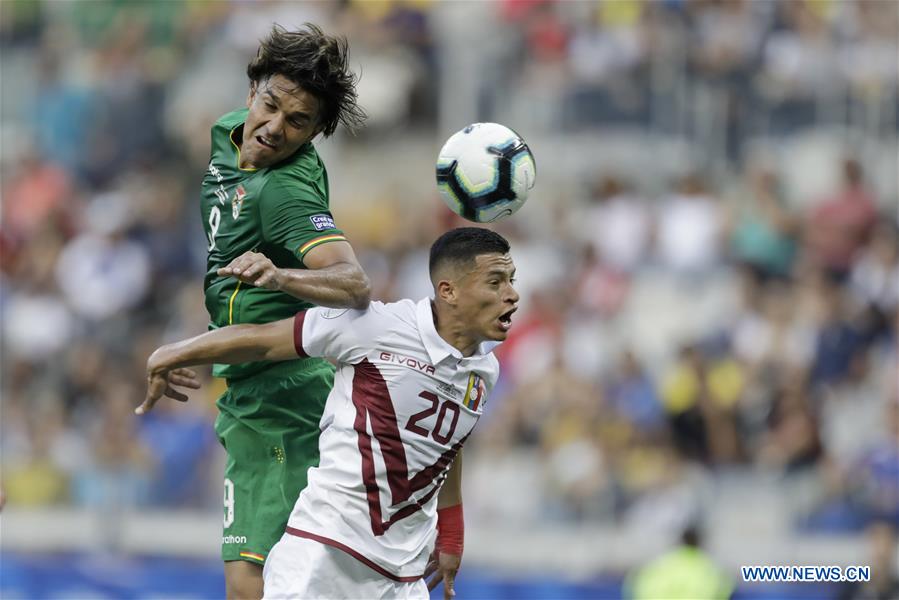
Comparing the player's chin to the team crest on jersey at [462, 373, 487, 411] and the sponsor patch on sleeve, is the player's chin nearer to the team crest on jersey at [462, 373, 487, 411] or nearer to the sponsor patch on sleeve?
the team crest on jersey at [462, 373, 487, 411]

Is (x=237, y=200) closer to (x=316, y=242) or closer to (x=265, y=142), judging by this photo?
(x=265, y=142)

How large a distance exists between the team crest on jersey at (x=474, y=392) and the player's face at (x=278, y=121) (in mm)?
1153

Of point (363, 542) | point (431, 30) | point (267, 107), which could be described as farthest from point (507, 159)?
point (431, 30)

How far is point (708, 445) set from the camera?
451 inches

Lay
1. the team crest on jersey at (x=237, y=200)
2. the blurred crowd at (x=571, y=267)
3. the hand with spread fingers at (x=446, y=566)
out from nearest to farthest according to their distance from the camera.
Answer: the team crest on jersey at (x=237, y=200)
the hand with spread fingers at (x=446, y=566)
the blurred crowd at (x=571, y=267)

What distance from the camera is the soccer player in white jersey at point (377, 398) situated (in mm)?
5793

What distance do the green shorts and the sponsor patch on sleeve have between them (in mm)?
759

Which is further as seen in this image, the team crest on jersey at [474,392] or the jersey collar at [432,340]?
the team crest on jersey at [474,392]

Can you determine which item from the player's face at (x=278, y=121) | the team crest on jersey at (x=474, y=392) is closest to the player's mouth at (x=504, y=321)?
the team crest on jersey at (x=474, y=392)

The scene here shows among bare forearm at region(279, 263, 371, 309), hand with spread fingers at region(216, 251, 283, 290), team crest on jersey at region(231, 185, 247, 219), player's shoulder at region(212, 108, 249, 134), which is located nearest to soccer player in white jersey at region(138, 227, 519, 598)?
bare forearm at region(279, 263, 371, 309)

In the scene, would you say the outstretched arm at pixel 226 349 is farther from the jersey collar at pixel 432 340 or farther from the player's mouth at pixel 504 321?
the player's mouth at pixel 504 321

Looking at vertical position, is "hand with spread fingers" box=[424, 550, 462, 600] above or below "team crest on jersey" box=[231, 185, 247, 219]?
below

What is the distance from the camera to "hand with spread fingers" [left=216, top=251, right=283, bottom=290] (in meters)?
5.34

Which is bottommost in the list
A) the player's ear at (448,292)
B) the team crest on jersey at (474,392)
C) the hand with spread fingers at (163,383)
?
the team crest on jersey at (474,392)
